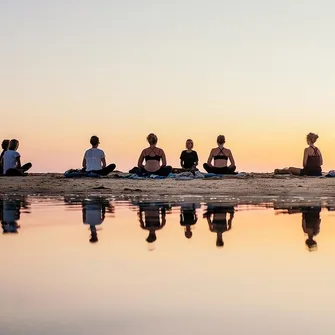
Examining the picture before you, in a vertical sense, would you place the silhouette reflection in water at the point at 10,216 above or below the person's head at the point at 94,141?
below

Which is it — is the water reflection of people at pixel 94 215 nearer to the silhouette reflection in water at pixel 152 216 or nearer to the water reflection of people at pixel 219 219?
the silhouette reflection in water at pixel 152 216

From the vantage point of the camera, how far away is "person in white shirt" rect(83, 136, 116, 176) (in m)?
24.2

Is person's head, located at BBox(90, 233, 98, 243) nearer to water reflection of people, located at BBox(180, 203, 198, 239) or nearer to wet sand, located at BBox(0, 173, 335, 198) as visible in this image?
water reflection of people, located at BBox(180, 203, 198, 239)

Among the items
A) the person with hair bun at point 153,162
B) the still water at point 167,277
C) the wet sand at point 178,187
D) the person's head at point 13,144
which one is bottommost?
the still water at point 167,277

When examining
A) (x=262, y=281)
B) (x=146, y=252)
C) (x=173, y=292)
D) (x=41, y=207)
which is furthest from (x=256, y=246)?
(x=41, y=207)

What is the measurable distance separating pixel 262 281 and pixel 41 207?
31.7 feet

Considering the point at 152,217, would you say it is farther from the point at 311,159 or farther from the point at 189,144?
the point at 311,159

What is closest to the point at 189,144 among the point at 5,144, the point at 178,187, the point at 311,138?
the point at 178,187

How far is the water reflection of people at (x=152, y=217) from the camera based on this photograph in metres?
9.42

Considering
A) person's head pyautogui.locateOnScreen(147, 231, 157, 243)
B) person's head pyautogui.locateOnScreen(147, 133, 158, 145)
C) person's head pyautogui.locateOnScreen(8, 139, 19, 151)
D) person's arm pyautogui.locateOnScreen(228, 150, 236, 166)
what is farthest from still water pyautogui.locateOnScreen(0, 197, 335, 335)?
person's head pyautogui.locateOnScreen(8, 139, 19, 151)

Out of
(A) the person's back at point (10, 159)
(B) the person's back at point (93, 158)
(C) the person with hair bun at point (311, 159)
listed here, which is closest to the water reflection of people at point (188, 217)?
(B) the person's back at point (93, 158)

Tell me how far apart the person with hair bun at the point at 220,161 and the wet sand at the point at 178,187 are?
0.53 metres

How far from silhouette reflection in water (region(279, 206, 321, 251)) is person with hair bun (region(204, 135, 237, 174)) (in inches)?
388

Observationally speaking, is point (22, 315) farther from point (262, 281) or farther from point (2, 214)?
point (2, 214)
